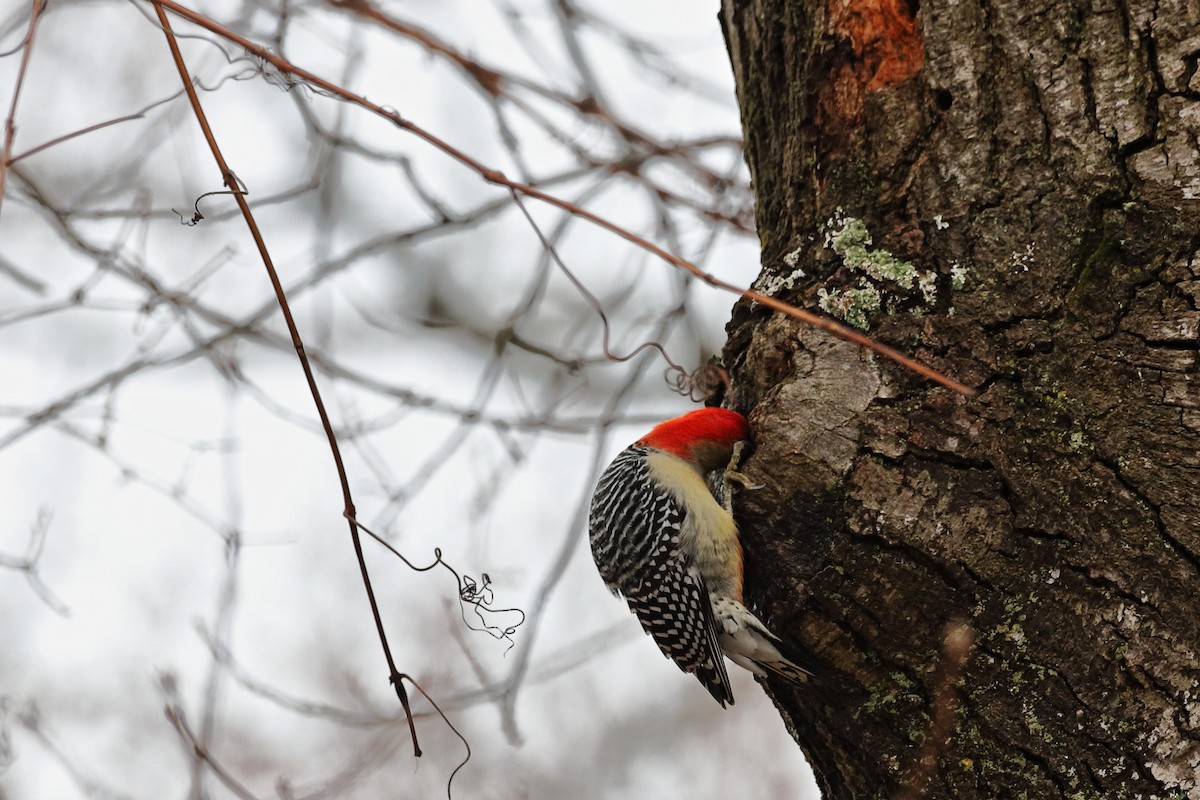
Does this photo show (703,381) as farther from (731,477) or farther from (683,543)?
(731,477)

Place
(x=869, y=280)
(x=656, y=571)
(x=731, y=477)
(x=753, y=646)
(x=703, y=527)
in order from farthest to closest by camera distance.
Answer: (x=656, y=571) → (x=703, y=527) → (x=753, y=646) → (x=731, y=477) → (x=869, y=280)

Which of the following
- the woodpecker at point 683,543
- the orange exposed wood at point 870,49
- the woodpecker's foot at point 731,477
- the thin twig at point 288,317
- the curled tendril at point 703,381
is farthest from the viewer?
the curled tendril at point 703,381

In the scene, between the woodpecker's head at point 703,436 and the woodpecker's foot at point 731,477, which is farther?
the woodpecker's head at point 703,436

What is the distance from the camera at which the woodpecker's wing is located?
12.4 ft

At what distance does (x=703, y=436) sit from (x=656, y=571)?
A: 551 mm

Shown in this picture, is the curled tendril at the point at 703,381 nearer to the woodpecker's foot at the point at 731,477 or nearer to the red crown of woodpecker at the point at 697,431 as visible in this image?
the red crown of woodpecker at the point at 697,431

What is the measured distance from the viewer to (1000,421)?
243 centimetres

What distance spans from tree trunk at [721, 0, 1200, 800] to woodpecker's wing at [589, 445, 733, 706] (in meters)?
1.01

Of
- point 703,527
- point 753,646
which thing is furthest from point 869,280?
point 703,527

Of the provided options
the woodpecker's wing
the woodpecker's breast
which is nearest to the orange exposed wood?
the woodpecker's breast

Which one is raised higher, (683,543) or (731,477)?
(731,477)

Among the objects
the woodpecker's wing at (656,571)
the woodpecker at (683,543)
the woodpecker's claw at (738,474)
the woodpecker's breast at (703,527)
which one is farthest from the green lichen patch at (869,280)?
the woodpecker's wing at (656,571)

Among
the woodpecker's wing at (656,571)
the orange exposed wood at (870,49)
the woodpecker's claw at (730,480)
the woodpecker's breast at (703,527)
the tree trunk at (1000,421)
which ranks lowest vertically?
the woodpecker's wing at (656,571)

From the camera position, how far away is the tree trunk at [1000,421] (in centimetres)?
222
